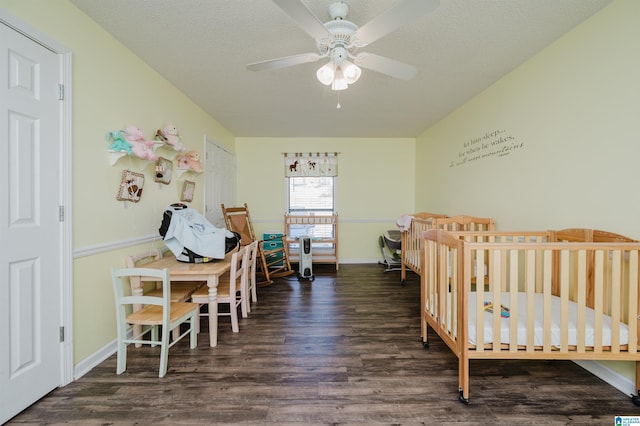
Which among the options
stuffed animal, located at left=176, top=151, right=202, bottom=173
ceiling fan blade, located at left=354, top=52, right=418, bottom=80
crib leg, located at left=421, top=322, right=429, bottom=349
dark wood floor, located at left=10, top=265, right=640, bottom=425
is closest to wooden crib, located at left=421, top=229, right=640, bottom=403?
dark wood floor, located at left=10, top=265, right=640, bottom=425

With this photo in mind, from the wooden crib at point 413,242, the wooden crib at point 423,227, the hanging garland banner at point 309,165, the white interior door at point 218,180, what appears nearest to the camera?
the wooden crib at point 423,227

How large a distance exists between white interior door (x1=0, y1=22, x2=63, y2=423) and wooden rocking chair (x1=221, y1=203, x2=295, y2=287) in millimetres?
2039

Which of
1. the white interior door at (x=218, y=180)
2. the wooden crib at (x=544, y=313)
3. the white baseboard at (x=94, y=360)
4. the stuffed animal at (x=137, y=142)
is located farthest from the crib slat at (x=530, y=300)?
the white interior door at (x=218, y=180)

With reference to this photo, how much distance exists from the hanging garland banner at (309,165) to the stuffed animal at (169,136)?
2242 mm

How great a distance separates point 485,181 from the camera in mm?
2762

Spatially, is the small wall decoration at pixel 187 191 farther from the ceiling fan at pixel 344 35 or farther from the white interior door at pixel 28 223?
the ceiling fan at pixel 344 35

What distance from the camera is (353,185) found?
471cm

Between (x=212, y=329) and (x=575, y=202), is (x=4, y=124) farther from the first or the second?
(x=575, y=202)

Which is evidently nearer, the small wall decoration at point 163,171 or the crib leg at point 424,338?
the crib leg at point 424,338

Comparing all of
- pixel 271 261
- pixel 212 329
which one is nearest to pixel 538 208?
pixel 212 329

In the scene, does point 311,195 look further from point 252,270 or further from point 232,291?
point 232,291

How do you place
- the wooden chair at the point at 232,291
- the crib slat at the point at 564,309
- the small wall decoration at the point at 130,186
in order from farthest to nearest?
the wooden chair at the point at 232,291 < the small wall decoration at the point at 130,186 < the crib slat at the point at 564,309

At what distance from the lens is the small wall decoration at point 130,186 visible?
1.98 metres

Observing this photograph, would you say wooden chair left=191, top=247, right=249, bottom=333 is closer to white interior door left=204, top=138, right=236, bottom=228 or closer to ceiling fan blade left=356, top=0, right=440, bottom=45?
white interior door left=204, top=138, right=236, bottom=228
